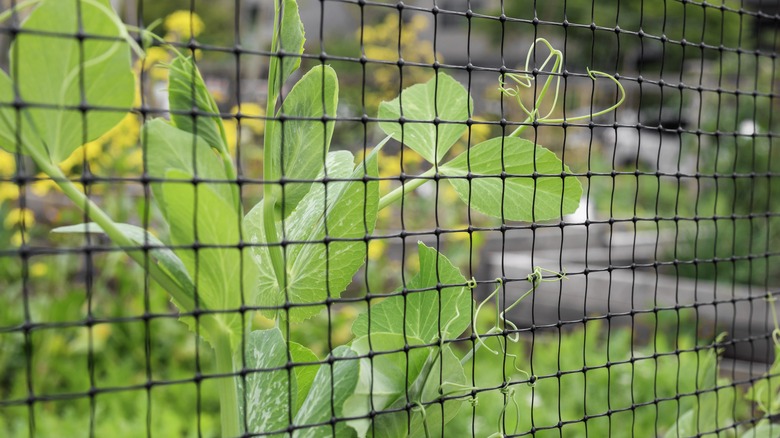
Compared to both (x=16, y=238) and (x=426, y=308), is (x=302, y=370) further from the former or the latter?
(x=16, y=238)

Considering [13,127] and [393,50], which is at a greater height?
[13,127]

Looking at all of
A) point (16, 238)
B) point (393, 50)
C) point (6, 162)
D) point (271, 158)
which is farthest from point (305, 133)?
point (393, 50)

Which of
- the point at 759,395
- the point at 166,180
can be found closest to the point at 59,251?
the point at 166,180

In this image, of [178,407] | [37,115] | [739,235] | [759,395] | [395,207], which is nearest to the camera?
[37,115]

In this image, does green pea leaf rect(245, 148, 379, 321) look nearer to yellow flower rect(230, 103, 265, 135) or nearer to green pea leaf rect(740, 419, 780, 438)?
green pea leaf rect(740, 419, 780, 438)

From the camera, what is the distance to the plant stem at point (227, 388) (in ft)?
1.26

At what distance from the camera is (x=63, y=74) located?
1.08ft

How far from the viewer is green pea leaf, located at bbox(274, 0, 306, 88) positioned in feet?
1.30

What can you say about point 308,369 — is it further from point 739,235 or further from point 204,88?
point 739,235

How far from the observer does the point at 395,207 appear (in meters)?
3.40

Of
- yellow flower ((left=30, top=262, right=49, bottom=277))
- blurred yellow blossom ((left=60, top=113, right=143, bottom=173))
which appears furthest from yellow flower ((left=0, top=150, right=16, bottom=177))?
yellow flower ((left=30, top=262, right=49, bottom=277))

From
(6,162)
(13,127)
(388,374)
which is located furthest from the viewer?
(6,162)

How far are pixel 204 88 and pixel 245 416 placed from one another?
17cm

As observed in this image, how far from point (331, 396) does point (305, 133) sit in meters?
0.14
